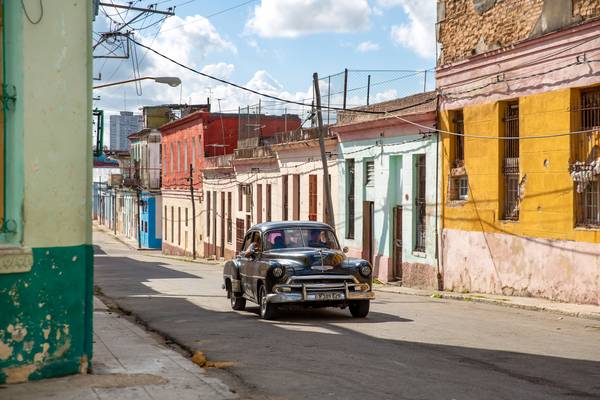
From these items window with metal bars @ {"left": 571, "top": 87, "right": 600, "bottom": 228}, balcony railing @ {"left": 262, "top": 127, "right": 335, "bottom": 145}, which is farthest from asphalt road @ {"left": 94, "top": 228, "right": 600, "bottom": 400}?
balcony railing @ {"left": 262, "top": 127, "right": 335, "bottom": 145}

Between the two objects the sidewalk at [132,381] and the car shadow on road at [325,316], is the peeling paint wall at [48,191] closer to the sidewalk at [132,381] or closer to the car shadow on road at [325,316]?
the sidewalk at [132,381]

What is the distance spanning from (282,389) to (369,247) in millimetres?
22984

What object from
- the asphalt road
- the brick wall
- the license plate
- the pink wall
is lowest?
the asphalt road

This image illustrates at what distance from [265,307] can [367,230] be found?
16.1m

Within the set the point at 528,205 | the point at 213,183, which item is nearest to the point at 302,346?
the point at 528,205

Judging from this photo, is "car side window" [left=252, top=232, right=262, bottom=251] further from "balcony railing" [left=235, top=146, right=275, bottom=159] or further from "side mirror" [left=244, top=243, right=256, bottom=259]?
"balcony railing" [left=235, top=146, right=275, bottom=159]

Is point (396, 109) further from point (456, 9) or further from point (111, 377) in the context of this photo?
point (111, 377)

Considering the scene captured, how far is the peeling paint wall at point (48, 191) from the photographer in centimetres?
930

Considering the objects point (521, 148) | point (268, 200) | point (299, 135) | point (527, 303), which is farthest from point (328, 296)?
point (268, 200)

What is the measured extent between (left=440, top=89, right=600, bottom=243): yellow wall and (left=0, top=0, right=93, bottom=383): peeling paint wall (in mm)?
13059

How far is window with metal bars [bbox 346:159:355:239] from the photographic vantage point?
3381 centimetres

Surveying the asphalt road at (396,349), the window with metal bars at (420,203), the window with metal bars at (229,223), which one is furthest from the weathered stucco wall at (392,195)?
the window with metal bars at (229,223)

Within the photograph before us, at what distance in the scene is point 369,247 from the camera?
32406 mm

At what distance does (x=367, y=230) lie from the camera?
3250 cm
